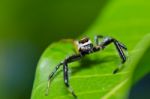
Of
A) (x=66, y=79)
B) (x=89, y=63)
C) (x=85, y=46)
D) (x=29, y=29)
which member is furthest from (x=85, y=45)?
(x=29, y=29)

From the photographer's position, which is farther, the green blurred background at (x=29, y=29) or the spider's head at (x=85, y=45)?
the green blurred background at (x=29, y=29)

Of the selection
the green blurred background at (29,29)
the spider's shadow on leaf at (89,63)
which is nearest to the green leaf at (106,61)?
the spider's shadow on leaf at (89,63)

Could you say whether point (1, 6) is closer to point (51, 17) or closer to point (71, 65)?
point (51, 17)

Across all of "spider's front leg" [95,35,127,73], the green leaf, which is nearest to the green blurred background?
the green leaf

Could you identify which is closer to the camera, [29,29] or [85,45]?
[85,45]

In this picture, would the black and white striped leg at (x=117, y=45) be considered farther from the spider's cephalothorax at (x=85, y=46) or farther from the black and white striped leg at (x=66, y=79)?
the black and white striped leg at (x=66, y=79)

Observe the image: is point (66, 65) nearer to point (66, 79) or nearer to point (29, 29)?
point (66, 79)

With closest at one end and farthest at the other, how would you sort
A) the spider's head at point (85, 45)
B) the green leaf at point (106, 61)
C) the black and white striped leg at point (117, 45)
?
1. the green leaf at point (106, 61)
2. the black and white striped leg at point (117, 45)
3. the spider's head at point (85, 45)
